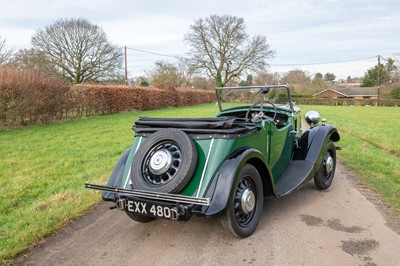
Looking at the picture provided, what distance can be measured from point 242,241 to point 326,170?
2.35 m

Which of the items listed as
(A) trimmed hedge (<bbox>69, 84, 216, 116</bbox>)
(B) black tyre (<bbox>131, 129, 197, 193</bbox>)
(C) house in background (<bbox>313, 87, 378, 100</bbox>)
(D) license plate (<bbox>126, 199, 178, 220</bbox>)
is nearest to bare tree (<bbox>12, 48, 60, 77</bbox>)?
(A) trimmed hedge (<bbox>69, 84, 216, 116</bbox>)

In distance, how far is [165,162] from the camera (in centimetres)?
314

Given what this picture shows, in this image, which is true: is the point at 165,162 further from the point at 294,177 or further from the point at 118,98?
the point at 118,98

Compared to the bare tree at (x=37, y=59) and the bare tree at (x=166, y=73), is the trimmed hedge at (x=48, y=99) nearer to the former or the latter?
the bare tree at (x=37, y=59)

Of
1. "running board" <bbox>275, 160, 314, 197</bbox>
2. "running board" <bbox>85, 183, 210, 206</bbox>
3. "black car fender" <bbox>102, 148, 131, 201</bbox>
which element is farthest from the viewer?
"running board" <bbox>275, 160, 314, 197</bbox>

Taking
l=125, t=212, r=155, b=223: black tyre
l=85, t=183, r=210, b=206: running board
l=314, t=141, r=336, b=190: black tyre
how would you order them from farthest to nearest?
l=314, t=141, r=336, b=190: black tyre < l=125, t=212, r=155, b=223: black tyre < l=85, t=183, r=210, b=206: running board

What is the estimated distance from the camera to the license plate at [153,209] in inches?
111

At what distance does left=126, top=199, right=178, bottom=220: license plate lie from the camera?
282cm

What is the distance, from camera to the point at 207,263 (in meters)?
2.75

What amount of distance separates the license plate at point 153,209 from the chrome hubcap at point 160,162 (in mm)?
336

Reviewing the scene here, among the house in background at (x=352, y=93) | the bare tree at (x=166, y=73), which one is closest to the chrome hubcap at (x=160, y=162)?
the bare tree at (x=166, y=73)

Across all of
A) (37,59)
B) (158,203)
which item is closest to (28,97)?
(158,203)

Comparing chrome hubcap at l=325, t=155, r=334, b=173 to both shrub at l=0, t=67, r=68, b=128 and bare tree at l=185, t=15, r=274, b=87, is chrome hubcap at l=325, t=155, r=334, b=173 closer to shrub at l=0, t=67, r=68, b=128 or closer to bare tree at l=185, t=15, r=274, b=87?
shrub at l=0, t=67, r=68, b=128

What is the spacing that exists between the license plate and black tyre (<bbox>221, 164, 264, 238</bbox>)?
1.72 ft
